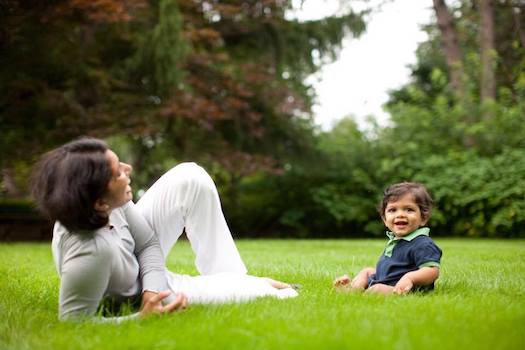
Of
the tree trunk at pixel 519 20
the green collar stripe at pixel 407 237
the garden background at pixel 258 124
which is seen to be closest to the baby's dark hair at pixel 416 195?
the green collar stripe at pixel 407 237

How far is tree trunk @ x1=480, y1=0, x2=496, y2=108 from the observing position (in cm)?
1386

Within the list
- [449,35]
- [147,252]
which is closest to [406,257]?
[147,252]

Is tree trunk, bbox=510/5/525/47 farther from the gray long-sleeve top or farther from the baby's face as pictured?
the gray long-sleeve top

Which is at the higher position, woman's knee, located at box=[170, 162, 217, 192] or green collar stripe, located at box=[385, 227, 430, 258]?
A: woman's knee, located at box=[170, 162, 217, 192]

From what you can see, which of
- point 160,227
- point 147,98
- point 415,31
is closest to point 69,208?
point 160,227

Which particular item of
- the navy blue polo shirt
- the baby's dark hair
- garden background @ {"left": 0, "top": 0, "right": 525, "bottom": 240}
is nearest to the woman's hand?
the navy blue polo shirt

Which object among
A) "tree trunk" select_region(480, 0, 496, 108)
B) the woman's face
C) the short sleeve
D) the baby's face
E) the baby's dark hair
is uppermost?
"tree trunk" select_region(480, 0, 496, 108)

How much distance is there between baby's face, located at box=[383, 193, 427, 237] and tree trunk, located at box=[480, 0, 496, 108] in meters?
11.2

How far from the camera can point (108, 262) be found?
2.46 m

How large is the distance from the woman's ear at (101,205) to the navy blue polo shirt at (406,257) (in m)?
1.84

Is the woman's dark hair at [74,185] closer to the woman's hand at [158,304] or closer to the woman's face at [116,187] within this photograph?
the woman's face at [116,187]

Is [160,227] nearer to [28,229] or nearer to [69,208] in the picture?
[69,208]

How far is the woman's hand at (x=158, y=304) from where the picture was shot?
255 cm

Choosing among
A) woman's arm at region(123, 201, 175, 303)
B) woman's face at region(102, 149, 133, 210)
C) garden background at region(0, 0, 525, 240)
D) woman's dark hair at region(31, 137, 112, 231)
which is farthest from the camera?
garden background at region(0, 0, 525, 240)
